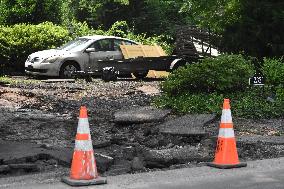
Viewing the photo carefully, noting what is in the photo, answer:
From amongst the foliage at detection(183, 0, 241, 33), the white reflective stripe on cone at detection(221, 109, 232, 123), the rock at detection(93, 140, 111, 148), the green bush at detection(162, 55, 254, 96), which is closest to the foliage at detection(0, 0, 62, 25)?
the foliage at detection(183, 0, 241, 33)

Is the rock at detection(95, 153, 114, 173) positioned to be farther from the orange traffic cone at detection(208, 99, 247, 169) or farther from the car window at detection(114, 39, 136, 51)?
the car window at detection(114, 39, 136, 51)

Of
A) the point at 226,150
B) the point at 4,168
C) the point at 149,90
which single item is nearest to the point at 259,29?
the point at 149,90

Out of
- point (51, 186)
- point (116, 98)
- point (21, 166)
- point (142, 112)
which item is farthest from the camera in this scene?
point (116, 98)

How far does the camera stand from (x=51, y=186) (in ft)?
22.9

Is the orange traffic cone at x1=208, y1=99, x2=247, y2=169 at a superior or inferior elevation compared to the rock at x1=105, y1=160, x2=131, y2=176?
superior

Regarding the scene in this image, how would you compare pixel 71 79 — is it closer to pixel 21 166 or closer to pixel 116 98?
pixel 116 98

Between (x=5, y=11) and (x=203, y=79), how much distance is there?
17.4 m

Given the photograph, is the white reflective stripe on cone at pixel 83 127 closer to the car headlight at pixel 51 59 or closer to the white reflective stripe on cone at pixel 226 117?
the white reflective stripe on cone at pixel 226 117

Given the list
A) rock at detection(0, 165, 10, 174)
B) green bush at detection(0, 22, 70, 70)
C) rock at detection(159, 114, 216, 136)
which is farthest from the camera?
green bush at detection(0, 22, 70, 70)

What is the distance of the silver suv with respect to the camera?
74.7ft

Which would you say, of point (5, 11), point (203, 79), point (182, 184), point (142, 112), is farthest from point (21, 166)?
point (5, 11)

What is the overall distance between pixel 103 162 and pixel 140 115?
417 centimetres

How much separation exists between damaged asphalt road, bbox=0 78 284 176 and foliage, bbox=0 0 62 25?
1420cm

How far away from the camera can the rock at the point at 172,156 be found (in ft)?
27.7
